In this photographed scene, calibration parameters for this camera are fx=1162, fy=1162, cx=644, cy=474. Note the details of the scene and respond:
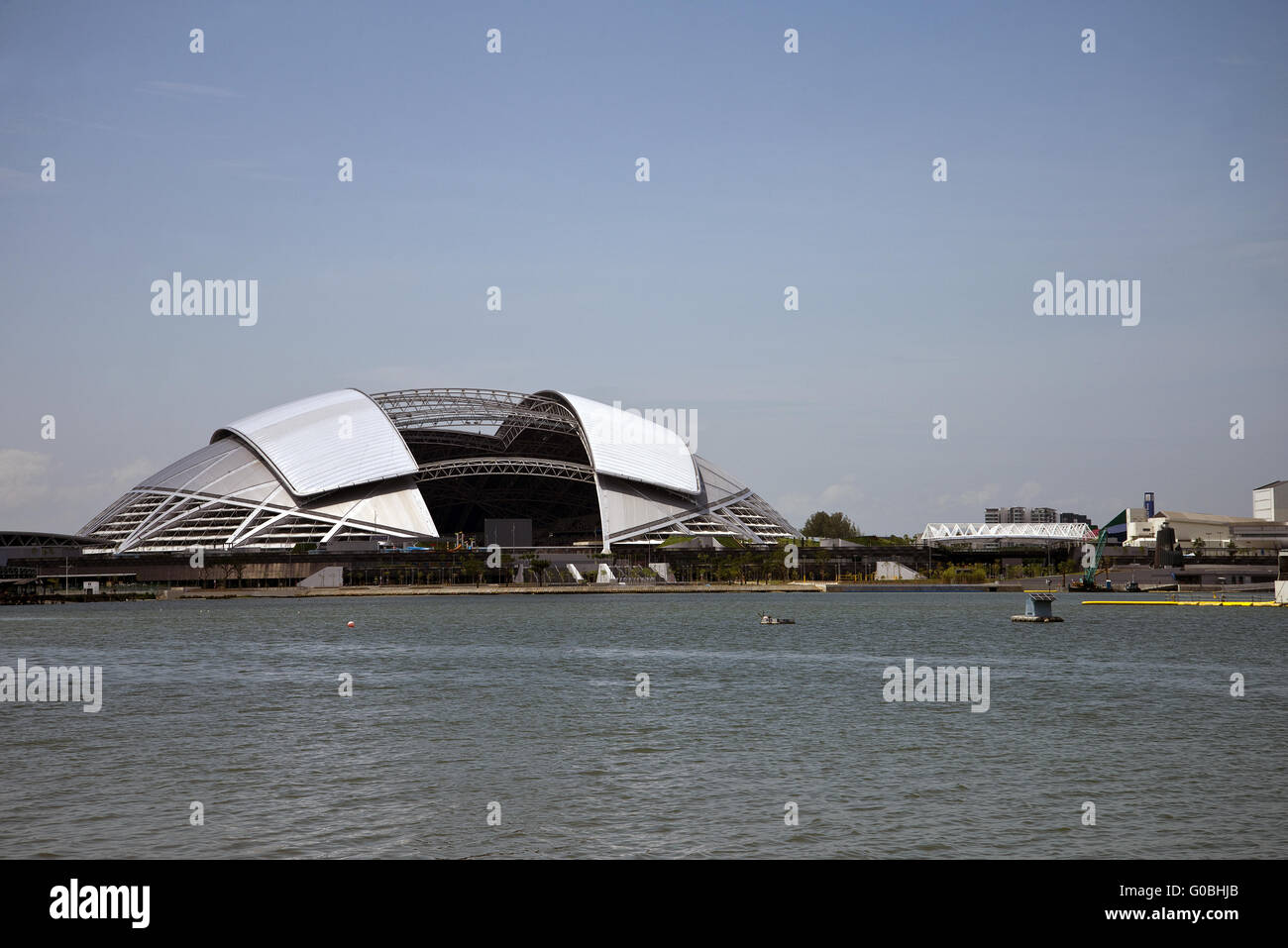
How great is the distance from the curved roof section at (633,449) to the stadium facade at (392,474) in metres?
0.16

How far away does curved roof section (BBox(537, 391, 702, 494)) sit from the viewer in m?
125

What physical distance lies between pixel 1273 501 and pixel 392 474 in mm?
138824

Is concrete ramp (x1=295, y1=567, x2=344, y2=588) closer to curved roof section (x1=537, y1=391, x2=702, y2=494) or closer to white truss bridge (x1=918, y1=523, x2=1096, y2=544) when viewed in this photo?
curved roof section (x1=537, y1=391, x2=702, y2=494)

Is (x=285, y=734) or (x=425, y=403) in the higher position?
(x=425, y=403)

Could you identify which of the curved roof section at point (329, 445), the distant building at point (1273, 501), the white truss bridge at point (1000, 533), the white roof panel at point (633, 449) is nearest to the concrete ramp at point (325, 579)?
the curved roof section at point (329, 445)

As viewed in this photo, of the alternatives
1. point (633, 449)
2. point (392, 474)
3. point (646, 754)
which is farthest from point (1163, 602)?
point (646, 754)

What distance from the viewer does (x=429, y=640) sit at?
2399 inches

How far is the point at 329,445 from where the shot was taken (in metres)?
120

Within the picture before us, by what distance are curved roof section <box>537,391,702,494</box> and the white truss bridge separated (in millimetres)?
58696

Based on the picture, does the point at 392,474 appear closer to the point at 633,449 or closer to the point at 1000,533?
the point at 633,449

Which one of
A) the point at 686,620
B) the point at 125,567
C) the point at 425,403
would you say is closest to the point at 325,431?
the point at 425,403

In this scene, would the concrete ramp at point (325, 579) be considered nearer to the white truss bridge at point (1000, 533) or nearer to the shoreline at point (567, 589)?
the shoreline at point (567, 589)
